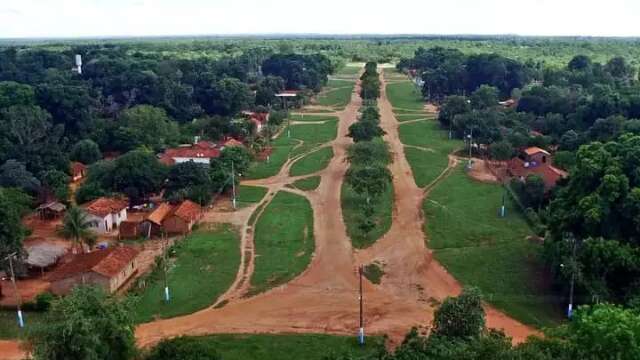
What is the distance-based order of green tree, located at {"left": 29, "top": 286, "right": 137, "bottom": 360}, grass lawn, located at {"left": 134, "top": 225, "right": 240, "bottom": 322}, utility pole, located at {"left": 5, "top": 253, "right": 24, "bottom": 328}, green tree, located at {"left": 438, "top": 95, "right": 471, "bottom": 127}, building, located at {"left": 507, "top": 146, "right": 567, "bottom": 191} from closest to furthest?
green tree, located at {"left": 29, "top": 286, "right": 137, "bottom": 360}, utility pole, located at {"left": 5, "top": 253, "right": 24, "bottom": 328}, grass lawn, located at {"left": 134, "top": 225, "right": 240, "bottom": 322}, building, located at {"left": 507, "top": 146, "right": 567, "bottom": 191}, green tree, located at {"left": 438, "top": 95, "right": 471, "bottom": 127}

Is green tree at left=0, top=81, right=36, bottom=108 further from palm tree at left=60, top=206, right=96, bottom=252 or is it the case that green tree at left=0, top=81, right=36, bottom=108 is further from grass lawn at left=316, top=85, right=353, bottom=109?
grass lawn at left=316, top=85, right=353, bottom=109

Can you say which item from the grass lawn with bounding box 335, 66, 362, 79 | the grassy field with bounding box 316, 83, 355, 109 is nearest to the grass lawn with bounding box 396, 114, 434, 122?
the grassy field with bounding box 316, 83, 355, 109

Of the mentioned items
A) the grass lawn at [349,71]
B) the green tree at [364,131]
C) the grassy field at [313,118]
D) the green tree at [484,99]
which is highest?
Answer: the grass lawn at [349,71]

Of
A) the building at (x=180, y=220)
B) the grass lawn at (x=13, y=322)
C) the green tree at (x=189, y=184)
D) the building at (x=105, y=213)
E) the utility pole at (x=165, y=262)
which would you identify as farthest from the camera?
the green tree at (x=189, y=184)

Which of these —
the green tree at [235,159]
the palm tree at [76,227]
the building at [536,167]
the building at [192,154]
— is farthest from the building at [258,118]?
the palm tree at [76,227]

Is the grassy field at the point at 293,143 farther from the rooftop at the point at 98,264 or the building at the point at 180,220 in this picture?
the rooftop at the point at 98,264

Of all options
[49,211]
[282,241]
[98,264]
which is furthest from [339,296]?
[49,211]
